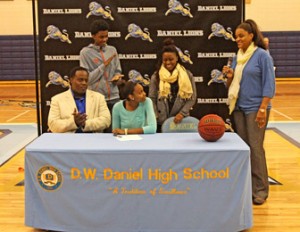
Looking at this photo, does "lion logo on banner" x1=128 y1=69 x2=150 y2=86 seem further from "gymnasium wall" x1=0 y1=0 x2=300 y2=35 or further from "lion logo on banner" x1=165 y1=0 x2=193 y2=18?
"gymnasium wall" x1=0 y1=0 x2=300 y2=35

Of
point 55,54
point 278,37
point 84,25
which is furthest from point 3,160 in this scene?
point 278,37

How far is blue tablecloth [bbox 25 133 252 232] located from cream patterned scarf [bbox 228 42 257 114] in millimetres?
877

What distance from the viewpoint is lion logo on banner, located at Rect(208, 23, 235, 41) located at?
6320 mm

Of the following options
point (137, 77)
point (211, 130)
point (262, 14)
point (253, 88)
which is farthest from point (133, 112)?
point (262, 14)

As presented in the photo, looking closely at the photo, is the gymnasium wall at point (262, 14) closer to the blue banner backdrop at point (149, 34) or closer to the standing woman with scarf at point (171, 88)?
the blue banner backdrop at point (149, 34)

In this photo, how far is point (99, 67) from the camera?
5.63 m

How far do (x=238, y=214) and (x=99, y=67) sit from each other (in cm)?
226

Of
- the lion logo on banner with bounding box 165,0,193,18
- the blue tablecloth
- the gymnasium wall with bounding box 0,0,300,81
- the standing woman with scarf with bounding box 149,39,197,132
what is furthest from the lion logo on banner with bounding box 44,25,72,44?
the gymnasium wall with bounding box 0,0,300,81

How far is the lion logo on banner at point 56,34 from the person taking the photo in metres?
6.46

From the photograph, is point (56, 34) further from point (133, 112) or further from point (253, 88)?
point (253, 88)

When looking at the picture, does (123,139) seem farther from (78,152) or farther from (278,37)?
(278,37)

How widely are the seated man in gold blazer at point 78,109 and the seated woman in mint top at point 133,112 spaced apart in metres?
0.22

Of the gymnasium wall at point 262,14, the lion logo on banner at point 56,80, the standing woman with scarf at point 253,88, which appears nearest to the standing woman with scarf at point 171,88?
the standing woman with scarf at point 253,88

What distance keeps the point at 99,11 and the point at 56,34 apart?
56cm
